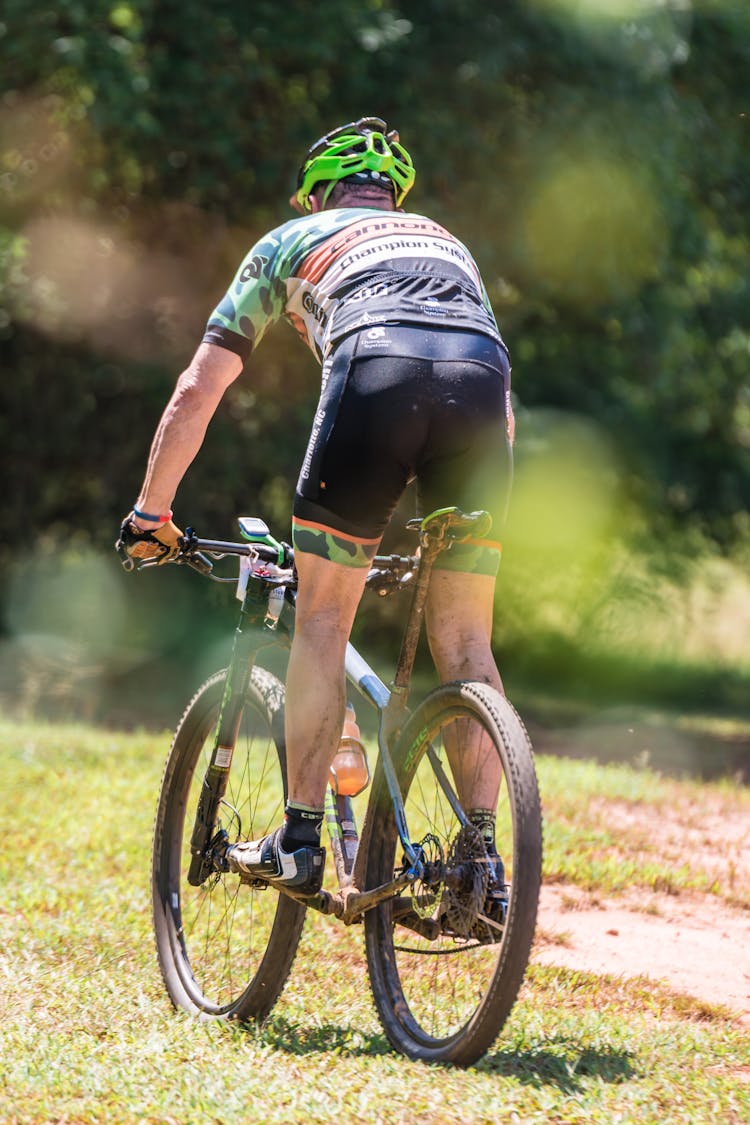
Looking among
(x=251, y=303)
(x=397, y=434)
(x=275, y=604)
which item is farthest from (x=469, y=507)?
(x=251, y=303)

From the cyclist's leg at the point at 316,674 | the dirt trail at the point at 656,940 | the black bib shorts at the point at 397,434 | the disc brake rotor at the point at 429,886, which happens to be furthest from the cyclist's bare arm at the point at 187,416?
the dirt trail at the point at 656,940

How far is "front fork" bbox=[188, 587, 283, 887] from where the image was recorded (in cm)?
408

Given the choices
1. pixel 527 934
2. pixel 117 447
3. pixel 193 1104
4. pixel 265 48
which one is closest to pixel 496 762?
pixel 527 934

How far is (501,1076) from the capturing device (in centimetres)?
333

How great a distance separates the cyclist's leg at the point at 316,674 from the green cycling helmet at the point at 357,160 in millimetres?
1132

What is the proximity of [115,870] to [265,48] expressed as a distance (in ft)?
22.4

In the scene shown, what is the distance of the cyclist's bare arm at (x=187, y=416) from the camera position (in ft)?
12.4

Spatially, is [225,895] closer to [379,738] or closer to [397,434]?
[379,738]

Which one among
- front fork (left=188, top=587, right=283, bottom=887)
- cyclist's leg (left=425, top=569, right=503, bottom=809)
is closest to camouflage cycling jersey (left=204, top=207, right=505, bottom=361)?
cyclist's leg (left=425, top=569, right=503, bottom=809)

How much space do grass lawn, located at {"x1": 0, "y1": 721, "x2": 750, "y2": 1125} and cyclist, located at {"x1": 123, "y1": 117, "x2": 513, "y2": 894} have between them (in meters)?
0.49

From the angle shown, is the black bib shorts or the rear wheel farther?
the rear wheel

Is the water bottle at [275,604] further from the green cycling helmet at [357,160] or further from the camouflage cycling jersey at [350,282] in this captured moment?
the green cycling helmet at [357,160]

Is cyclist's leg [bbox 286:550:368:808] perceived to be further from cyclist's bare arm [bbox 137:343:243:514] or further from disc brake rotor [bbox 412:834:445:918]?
cyclist's bare arm [bbox 137:343:243:514]

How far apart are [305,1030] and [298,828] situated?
2.16ft
